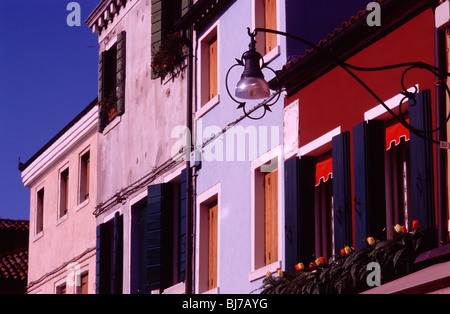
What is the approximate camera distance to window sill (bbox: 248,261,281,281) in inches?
664

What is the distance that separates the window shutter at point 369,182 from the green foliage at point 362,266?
0.40 m

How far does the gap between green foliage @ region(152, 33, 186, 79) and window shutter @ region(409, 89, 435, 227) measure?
824 centimetres

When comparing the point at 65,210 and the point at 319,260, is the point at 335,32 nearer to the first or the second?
the point at 319,260

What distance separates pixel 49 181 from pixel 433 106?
16.5 meters

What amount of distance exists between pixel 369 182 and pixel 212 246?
5.66 metres

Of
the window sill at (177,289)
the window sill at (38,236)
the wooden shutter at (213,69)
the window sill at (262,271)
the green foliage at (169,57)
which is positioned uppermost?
the green foliage at (169,57)

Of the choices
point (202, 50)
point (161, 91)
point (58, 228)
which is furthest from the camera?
point (58, 228)

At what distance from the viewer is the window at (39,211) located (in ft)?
96.9

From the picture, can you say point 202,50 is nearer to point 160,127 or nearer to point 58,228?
point 160,127

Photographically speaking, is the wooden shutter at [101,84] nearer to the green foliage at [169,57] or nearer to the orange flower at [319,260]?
the green foliage at [169,57]

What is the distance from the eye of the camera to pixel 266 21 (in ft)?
61.0

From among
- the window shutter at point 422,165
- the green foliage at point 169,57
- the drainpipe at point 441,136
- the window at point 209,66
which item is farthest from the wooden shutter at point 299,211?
the green foliage at point 169,57
